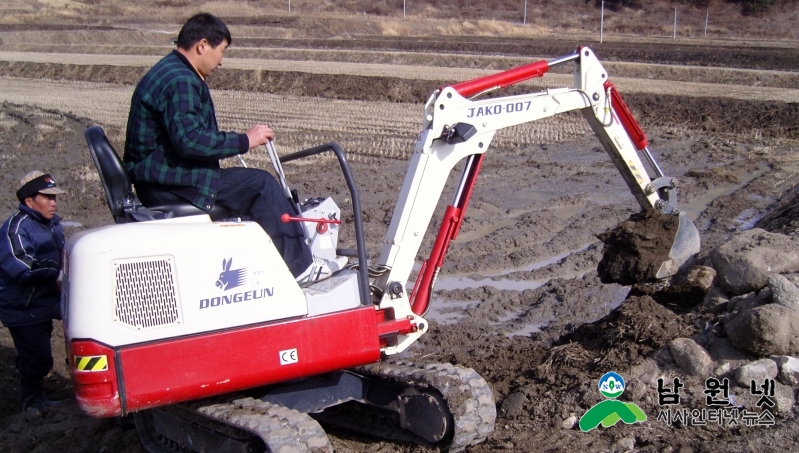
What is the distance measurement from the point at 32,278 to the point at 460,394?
3027 mm

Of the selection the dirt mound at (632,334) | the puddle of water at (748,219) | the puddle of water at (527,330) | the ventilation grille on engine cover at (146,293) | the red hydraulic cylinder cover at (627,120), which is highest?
the red hydraulic cylinder cover at (627,120)

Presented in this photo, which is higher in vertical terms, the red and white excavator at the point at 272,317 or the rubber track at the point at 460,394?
the red and white excavator at the point at 272,317

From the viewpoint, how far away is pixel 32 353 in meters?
5.87

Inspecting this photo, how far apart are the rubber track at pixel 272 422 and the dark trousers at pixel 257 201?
0.79 metres

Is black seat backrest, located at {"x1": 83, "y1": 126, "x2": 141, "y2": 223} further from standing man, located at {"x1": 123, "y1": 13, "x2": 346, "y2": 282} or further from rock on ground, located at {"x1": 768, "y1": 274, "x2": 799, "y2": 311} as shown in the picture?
rock on ground, located at {"x1": 768, "y1": 274, "x2": 799, "y2": 311}

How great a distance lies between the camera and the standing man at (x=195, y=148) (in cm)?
434

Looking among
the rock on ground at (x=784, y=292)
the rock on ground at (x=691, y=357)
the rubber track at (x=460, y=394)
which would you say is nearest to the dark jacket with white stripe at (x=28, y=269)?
the rubber track at (x=460, y=394)

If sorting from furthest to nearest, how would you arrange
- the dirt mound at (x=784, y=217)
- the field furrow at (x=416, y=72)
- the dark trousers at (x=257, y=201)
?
the field furrow at (x=416, y=72), the dirt mound at (x=784, y=217), the dark trousers at (x=257, y=201)

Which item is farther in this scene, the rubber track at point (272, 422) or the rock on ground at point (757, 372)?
the rock on ground at point (757, 372)

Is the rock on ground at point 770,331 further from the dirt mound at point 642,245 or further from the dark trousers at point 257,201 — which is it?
the dark trousers at point 257,201

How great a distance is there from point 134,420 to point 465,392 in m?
2.10

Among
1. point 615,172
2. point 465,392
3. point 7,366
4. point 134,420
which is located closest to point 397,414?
point 465,392

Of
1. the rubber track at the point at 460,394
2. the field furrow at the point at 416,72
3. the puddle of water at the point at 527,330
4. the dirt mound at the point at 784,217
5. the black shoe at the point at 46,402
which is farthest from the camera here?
the field furrow at the point at 416,72

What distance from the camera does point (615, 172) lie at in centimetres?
1177
